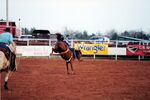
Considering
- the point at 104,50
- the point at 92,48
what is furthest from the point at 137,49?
the point at 92,48

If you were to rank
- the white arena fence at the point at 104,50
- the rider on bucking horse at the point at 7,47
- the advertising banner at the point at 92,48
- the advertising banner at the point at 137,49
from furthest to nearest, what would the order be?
the advertising banner at the point at 137,49 < the advertising banner at the point at 92,48 < the white arena fence at the point at 104,50 < the rider on bucking horse at the point at 7,47

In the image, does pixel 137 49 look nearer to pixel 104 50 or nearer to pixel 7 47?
pixel 104 50

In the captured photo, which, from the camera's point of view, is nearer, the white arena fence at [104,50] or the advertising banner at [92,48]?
the white arena fence at [104,50]

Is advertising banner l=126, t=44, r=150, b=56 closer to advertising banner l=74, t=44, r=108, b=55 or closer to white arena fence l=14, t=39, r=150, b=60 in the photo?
white arena fence l=14, t=39, r=150, b=60

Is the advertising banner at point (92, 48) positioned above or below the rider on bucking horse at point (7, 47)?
below

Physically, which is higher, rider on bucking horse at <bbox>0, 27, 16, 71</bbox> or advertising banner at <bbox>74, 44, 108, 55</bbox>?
rider on bucking horse at <bbox>0, 27, 16, 71</bbox>

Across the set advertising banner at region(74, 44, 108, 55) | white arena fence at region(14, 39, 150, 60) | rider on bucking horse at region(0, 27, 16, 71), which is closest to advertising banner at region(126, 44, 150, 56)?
white arena fence at region(14, 39, 150, 60)

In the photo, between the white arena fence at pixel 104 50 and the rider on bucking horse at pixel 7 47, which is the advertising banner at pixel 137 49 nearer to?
the white arena fence at pixel 104 50

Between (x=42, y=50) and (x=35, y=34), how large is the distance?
1970 centimetres

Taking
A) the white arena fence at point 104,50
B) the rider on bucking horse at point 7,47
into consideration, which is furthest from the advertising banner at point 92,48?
the rider on bucking horse at point 7,47

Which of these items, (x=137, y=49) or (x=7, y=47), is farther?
(x=137, y=49)

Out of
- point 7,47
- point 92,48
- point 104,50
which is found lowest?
point 104,50

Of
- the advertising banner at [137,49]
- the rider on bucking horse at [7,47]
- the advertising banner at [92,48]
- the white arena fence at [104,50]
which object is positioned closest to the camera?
the rider on bucking horse at [7,47]

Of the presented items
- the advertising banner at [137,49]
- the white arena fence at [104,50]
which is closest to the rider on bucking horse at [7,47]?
the white arena fence at [104,50]
